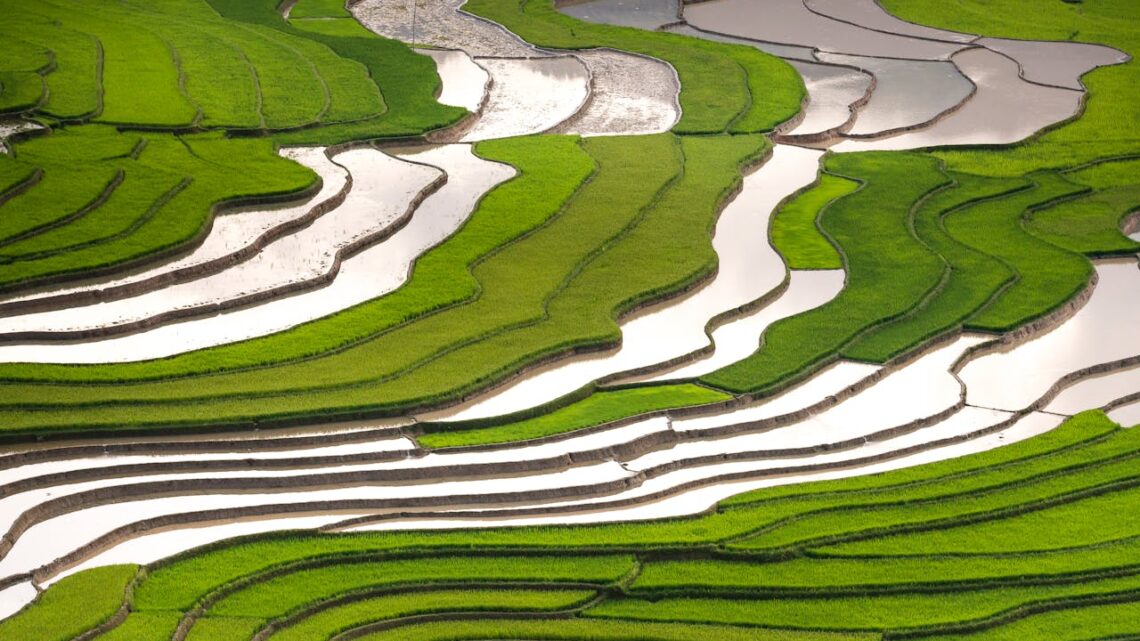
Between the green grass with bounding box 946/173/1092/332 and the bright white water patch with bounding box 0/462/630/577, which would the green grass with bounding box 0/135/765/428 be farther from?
the green grass with bounding box 946/173/1092/332

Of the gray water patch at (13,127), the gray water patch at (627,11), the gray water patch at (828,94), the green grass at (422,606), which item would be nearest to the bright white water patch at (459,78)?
the gray water patch at (627,11)

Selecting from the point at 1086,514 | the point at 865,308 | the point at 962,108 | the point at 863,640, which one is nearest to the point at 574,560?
the point at 863,640

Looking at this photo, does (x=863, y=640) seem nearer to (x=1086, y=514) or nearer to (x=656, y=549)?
(x=656, y=549)

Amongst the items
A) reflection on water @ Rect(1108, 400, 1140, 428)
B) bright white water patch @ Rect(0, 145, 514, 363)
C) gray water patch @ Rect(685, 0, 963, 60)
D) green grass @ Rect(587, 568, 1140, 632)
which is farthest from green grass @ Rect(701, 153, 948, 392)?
gray water patch @ Rect(685, 0, 963, 60)

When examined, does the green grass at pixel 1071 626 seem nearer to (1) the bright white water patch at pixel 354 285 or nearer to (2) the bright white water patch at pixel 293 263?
(1) the bright white water patch at pixel 354 285

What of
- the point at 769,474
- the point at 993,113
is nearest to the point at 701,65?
the point at 993,113

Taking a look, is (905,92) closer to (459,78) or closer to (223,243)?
(459,78)

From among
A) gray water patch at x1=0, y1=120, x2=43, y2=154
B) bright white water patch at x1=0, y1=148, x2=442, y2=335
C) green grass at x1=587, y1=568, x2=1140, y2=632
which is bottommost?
green grass at x1=587, y1=568, x2=1140, y2=632
